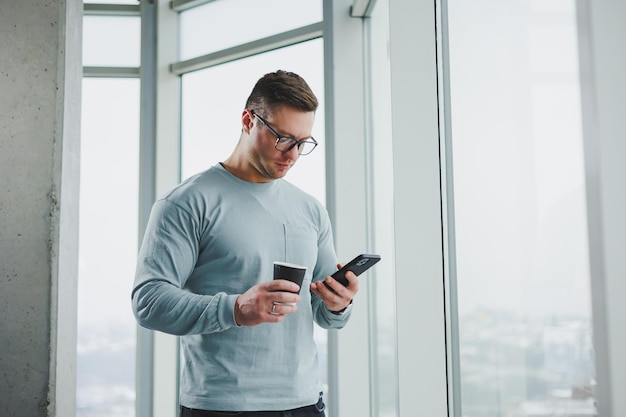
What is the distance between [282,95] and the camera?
1.73 meters

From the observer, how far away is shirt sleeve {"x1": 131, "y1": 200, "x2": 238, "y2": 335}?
1.50 meters

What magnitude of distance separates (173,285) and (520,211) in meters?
0.86

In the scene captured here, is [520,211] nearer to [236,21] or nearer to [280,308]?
[280,308]

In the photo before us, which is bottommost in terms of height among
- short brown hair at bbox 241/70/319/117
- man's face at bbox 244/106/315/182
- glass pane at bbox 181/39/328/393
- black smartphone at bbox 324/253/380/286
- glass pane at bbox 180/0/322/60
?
black smartphone at bbox 324/253/380/286

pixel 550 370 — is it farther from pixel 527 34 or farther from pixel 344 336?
pixel 344 336

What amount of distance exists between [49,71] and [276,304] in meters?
0.99

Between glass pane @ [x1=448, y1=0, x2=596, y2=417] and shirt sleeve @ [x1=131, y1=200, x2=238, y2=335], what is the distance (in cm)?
65

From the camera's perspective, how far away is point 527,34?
1.26m

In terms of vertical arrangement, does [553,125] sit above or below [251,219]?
above

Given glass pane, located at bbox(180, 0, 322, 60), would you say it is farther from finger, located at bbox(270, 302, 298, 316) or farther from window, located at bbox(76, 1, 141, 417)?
finger, located at bbox(270, 302, 298, 316)

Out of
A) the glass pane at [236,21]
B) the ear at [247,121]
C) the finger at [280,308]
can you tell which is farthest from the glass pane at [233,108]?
the finger at [280,308]

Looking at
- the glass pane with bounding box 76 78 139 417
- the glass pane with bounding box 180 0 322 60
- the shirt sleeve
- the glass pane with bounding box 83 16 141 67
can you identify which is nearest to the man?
the shirt sleeve

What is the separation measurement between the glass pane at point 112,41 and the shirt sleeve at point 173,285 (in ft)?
7.71

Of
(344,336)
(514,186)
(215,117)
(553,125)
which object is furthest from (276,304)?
(215,117)
